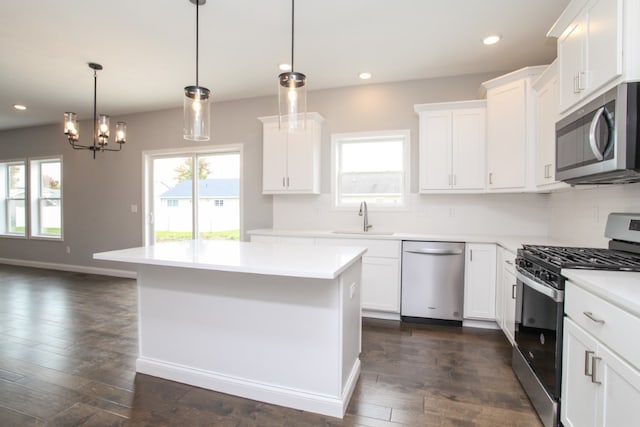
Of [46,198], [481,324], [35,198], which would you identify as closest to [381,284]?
[481,324]

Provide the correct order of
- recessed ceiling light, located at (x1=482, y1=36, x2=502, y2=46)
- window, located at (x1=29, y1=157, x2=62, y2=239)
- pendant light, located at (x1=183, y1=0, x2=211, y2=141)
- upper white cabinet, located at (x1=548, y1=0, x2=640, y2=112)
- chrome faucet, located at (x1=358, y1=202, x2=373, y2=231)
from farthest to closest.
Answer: window, located at (x1=29, y1=157, x2=62, y2=239), chrome faucet, located at (x1=358, y1=202, x2=373, y2=231), recessed ceiling light, located at (x1=482, y1=36, x2=502, y2=46), pendant light, located at (x1=183, y1=0, x2=211, y2=141), upper white cabinet, located at (x1=548, y1=0, x2=640, y2=112)

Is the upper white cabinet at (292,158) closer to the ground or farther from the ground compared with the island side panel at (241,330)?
farther from the ground

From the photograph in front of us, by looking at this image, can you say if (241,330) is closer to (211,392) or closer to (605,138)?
(211,392)

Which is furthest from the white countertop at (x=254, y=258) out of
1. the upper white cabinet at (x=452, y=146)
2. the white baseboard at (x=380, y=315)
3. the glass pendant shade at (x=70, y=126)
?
the glass pendant shade at (x=70, y=126)

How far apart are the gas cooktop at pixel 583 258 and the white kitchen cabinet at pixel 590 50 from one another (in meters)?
0.95

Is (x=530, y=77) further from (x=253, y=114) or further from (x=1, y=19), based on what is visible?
(x=1, y=19)

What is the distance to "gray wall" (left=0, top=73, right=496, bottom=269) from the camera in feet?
13.0

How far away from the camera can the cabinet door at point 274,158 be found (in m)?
4.07

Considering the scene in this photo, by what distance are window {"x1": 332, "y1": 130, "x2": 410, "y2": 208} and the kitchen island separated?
6.36 feet

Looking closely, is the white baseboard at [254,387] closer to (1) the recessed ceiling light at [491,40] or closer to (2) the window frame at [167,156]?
(2) the window frame at [167,156]

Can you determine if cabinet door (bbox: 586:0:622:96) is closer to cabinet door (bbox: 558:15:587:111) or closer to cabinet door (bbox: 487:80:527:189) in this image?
cabinet door (bbox: 558:15:587:111)

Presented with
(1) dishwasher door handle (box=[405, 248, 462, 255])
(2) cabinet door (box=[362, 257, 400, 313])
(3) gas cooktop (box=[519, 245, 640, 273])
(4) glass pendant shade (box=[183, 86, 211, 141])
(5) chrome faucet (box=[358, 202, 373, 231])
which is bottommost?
(2) cabinet door (box=[362, 257, 400, 313])

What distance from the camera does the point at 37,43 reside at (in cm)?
311

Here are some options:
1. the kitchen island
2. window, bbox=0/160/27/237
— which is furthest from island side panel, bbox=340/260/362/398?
window, bbox=0/160/27/237
